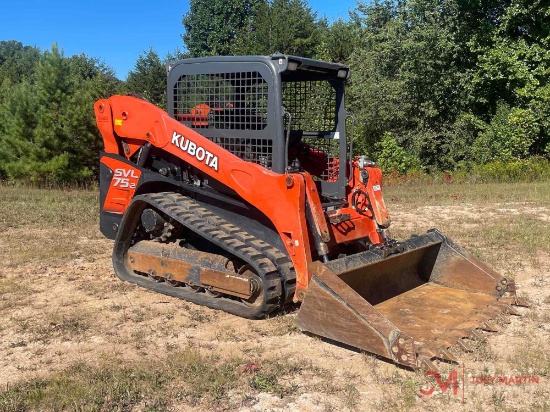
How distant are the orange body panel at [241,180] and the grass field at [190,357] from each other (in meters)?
0.79

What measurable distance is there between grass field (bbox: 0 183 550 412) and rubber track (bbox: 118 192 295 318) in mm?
151

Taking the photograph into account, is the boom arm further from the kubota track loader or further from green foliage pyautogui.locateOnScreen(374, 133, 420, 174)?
green foliage pyautogui.locateOnScreen(374, 133, 420, 174)

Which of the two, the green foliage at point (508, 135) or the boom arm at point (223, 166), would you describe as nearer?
the boom arm at point (223, 166)

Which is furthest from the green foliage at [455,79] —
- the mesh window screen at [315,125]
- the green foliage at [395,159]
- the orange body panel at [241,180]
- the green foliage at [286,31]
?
the orange body panel at [241,180]

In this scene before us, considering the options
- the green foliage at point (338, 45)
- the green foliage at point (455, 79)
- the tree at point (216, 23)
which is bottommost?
the green foliage at point (455, 79)

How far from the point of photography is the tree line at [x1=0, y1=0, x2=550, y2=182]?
19344 millimetres

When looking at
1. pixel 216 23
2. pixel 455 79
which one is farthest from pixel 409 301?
pixel 216 23

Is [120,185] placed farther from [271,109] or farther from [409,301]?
[409,301]

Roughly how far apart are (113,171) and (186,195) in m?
1.00

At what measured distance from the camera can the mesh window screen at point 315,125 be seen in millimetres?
6035

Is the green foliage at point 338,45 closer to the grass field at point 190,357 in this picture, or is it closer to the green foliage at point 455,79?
the green foliage at point 455,79

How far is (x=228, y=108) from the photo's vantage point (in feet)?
18.6

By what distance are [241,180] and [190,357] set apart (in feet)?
5.40

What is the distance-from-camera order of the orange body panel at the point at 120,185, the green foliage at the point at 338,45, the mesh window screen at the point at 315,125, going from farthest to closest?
the green foliage at the point at 338,45
the orange body panel at the point at 120,185
the mesh window screen at the point at 315,125
